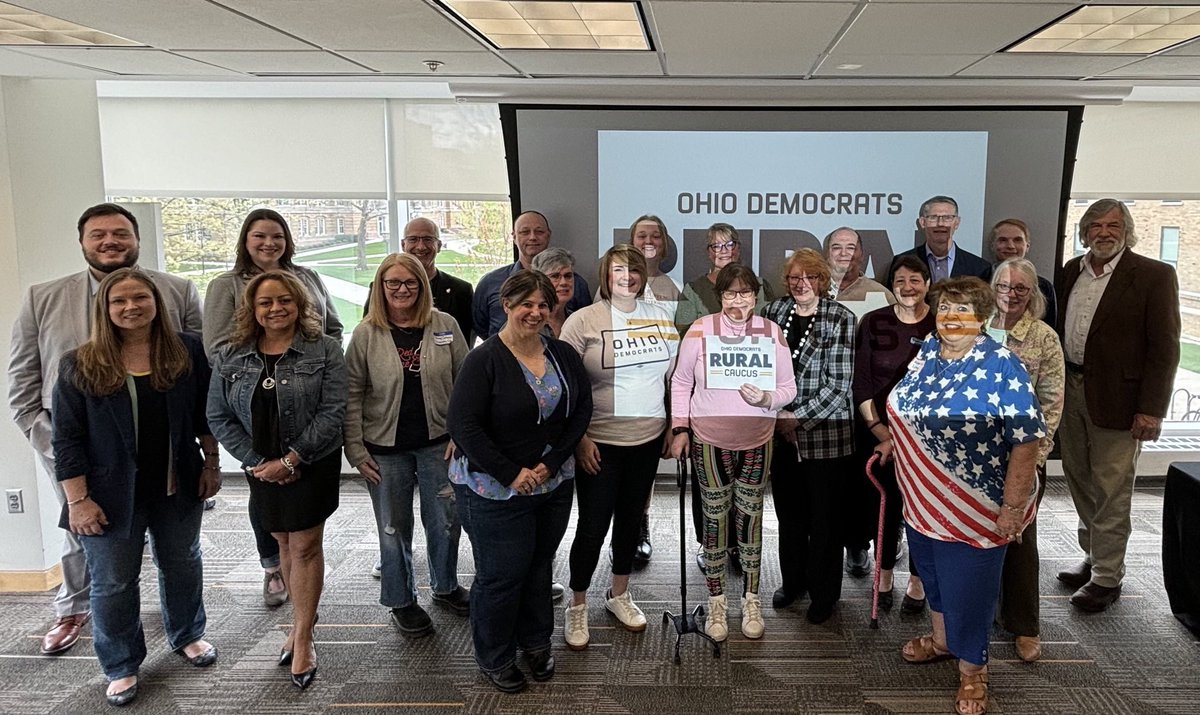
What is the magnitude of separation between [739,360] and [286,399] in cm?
161

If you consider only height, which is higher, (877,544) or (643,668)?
(877,544)

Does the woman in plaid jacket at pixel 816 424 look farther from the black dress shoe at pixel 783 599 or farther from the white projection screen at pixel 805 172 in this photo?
the white projection screen at pixel 805 172

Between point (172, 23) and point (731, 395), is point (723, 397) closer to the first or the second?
point (731, 395)

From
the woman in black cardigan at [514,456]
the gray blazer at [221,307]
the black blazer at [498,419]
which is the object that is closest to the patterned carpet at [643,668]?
the woman in black cardigan at [514,456]

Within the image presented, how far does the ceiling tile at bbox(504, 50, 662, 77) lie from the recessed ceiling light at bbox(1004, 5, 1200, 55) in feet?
4.82

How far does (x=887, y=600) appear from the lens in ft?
10.5

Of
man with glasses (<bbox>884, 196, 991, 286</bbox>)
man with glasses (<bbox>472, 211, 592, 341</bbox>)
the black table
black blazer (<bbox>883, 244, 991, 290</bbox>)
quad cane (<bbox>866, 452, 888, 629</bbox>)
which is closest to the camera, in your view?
quad cane (<bbox>866, 452, 888, 629</bbox>)

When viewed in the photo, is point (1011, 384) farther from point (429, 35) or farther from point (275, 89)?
point (275, 89)

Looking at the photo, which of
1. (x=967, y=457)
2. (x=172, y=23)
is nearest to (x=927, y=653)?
(x=967, y=457)

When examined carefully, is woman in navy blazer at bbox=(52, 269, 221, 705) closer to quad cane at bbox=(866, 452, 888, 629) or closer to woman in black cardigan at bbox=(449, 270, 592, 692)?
woman in black cardigan at bbox=(449, 270, 592, 692)

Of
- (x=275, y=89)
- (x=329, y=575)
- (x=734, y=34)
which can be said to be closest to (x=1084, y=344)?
(x=734, y=34)

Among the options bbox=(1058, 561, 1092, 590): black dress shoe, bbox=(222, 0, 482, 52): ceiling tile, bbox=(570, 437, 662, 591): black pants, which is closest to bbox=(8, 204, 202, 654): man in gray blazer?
bbox=(222, 0, 482, 52): ceiling tile

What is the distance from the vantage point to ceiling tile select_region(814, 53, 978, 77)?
Result: 3053mm

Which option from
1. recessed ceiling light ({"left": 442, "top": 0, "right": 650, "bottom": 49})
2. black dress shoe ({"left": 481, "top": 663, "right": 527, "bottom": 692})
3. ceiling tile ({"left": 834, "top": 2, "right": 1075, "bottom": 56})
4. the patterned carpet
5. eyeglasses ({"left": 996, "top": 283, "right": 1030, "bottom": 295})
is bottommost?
the patterned carpet
